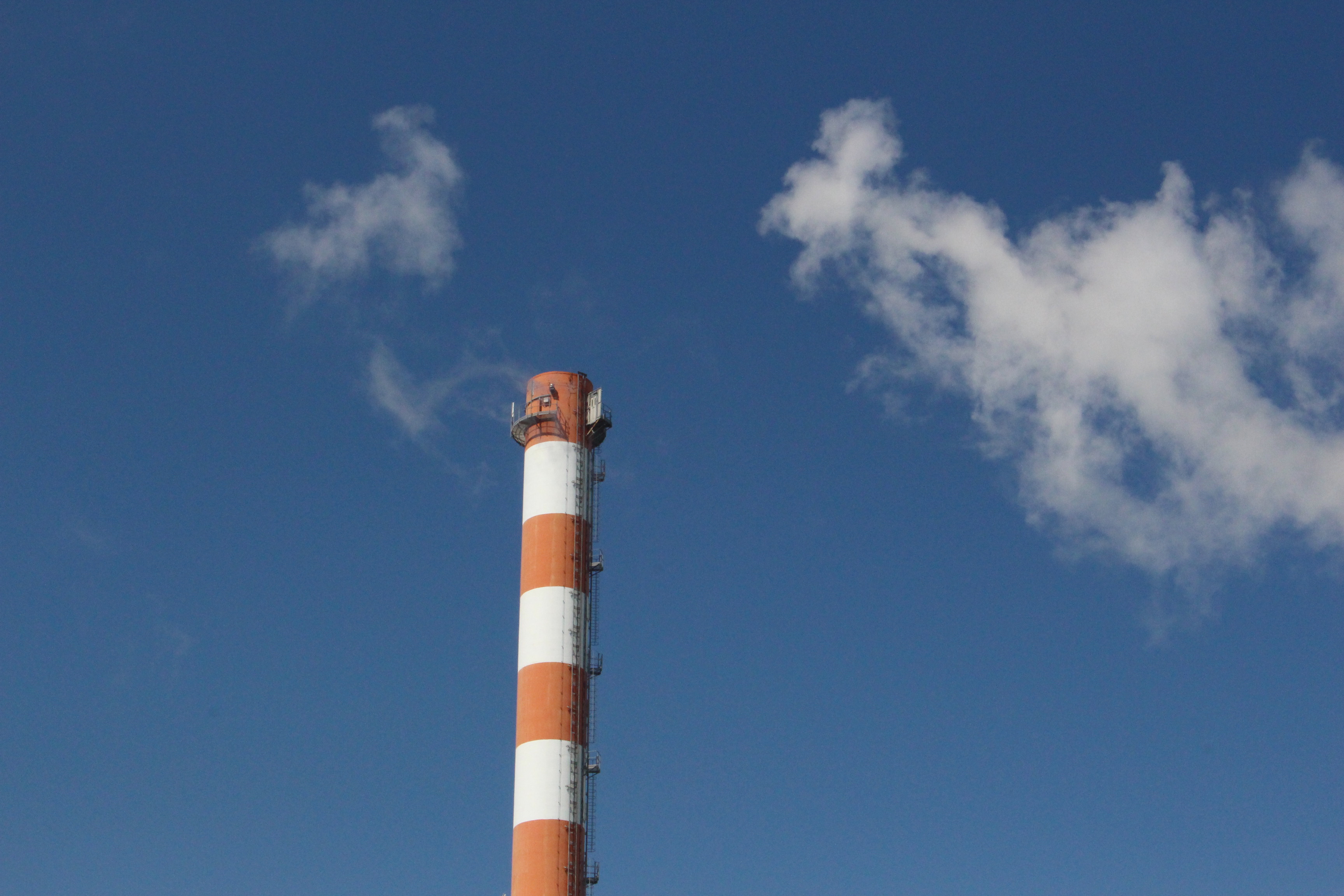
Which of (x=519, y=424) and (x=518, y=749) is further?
(x=519, y=424)

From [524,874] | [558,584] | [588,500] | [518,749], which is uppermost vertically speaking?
[588,500]

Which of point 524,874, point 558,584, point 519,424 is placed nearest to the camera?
point 524,874

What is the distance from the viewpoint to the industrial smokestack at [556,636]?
Result: 190 feet

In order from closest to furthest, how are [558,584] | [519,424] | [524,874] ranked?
1. [524,874]
2. [558,584]
3. [519,424]

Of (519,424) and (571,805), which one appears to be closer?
(571,805)

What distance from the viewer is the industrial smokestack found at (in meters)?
58.0

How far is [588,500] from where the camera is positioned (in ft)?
210

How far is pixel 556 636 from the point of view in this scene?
200ft

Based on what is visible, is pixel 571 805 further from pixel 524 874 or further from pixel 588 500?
pixel 588 500

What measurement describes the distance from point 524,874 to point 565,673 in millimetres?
7714

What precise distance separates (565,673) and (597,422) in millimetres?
11324

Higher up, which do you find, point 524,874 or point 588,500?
point 588,500

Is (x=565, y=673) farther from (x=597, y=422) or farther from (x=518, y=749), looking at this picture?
(x=597, y=422)

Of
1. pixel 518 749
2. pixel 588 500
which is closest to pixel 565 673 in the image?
pixel 518 749
